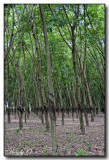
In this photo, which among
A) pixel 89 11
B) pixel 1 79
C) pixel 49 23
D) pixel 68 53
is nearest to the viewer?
pixel 1 79

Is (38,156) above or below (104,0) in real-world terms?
below

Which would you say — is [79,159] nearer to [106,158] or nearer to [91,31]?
[106,158]

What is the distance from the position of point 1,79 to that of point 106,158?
9.74 feet

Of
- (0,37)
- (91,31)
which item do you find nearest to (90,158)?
(0,37)

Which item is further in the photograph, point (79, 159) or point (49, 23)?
point (49, 23)

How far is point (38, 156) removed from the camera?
4301 millimetres

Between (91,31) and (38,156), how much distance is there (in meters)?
4.54

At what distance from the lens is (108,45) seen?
15.9 feet

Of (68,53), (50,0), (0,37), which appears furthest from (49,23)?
(68,53)

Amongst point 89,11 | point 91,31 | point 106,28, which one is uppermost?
point 89,11

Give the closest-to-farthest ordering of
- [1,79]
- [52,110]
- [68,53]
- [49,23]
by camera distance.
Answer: [52,110] → [1,79] → [49,23] → [68,53]

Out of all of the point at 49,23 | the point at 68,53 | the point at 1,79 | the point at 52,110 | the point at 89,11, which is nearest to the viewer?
the point at 52,110

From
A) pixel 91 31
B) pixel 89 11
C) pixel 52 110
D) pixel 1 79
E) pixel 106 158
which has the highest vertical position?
pixel 89 11

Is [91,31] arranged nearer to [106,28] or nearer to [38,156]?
[106,28]
